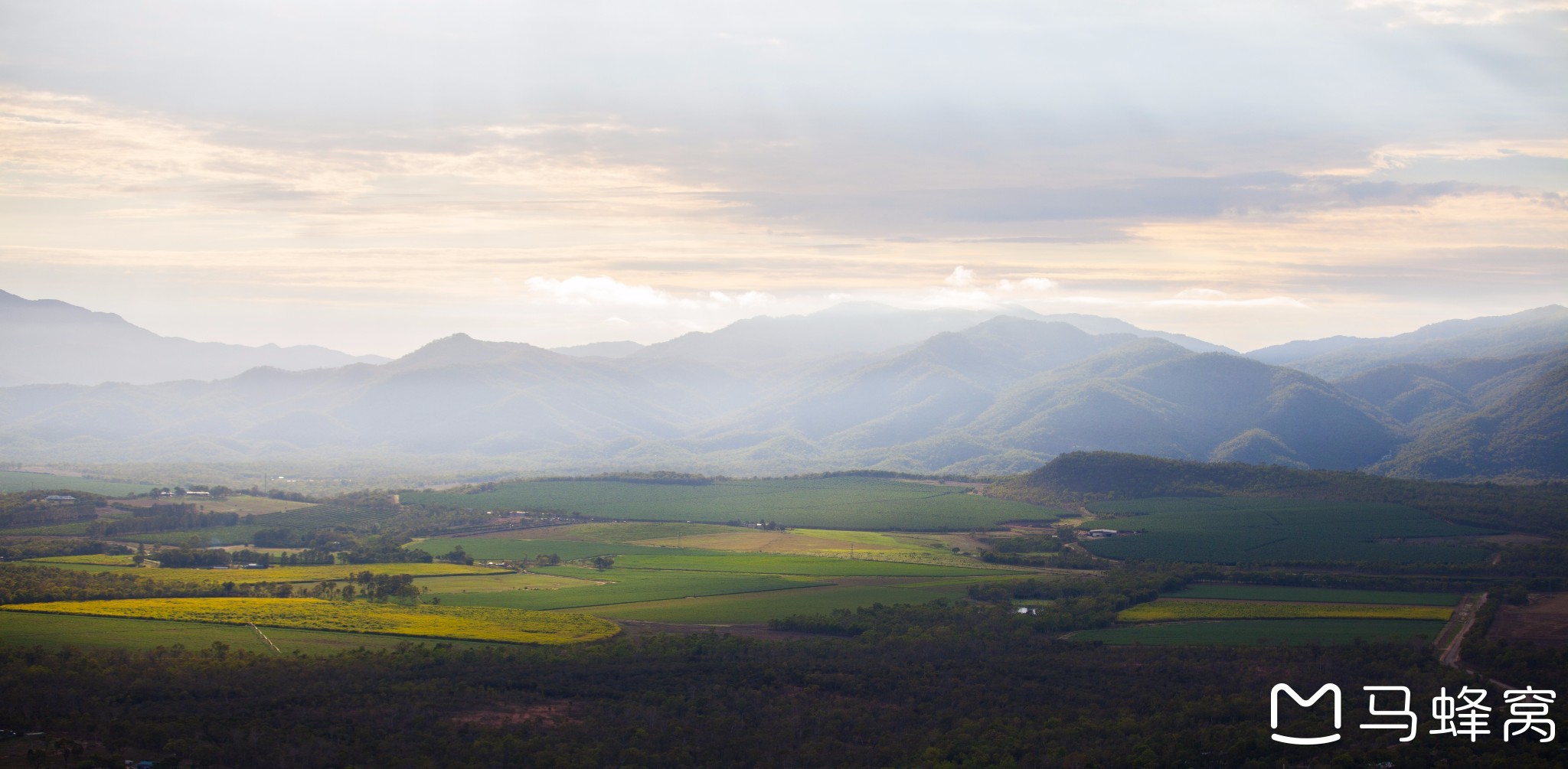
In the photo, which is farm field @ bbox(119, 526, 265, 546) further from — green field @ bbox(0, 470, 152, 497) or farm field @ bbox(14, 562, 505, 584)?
green field @ bbox(0, 470, 152, 497)

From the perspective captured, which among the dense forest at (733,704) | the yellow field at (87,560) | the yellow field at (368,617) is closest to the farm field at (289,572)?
the yellow field at (87,560)

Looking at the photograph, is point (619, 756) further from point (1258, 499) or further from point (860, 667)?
point (1258, 499)

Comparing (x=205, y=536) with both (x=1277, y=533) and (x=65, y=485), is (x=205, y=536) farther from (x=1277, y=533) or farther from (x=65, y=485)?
(x=1277, y=533)

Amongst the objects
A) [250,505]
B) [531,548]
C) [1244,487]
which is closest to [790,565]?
[531,548]

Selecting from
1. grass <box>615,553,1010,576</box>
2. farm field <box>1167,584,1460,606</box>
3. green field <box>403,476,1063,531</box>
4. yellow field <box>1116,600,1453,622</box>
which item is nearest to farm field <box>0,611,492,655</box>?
grass <box>615,553,1010,576</box>

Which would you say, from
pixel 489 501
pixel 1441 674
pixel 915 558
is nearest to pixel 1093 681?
pixel 1441 674

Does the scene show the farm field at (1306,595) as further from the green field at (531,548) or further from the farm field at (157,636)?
the farm field at (157,636)
